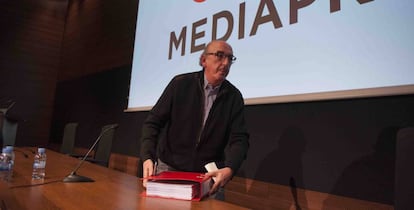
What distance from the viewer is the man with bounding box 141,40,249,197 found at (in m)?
1.37

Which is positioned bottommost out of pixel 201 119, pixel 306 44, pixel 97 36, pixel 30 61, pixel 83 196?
pixel 83 196

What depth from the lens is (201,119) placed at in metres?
1.42

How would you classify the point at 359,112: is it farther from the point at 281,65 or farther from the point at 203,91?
the point at 203,91

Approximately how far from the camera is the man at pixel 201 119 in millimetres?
1365

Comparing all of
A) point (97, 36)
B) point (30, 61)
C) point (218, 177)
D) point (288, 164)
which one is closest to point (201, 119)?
point (218, 177)

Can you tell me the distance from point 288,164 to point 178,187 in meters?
1.21

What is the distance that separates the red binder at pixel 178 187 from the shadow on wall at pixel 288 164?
3.57 feet

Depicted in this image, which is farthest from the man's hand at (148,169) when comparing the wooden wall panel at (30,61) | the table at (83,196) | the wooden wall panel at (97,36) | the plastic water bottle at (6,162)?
the wooden wall panel at (30,61)

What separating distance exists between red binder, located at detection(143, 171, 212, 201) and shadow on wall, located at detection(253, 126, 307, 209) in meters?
1.09

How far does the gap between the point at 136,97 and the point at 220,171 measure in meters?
2.65

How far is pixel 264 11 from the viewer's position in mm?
2143

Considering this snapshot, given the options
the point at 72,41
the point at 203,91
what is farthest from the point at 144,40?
the point at 72,41

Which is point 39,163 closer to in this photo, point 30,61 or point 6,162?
point 6,162

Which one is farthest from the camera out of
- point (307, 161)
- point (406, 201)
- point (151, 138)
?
point (307, 161)
